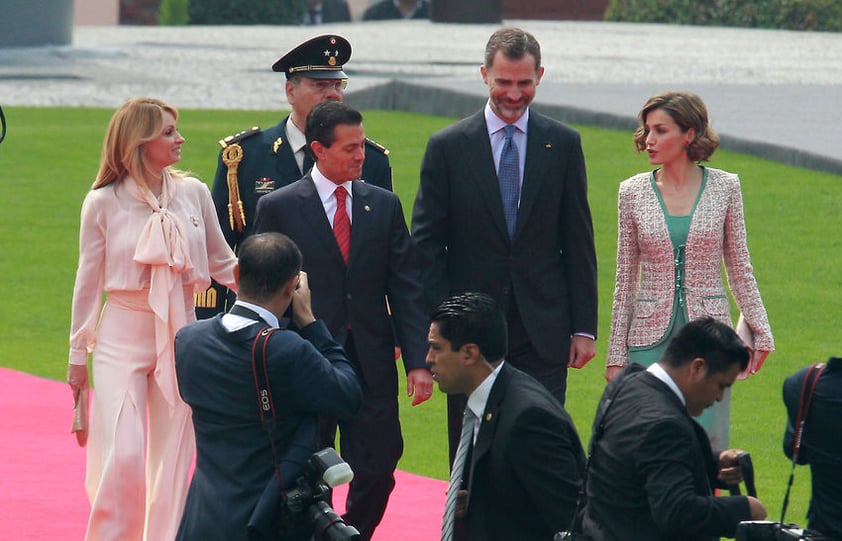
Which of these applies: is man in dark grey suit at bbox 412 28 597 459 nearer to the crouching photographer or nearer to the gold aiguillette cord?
the gold aiguillette cord

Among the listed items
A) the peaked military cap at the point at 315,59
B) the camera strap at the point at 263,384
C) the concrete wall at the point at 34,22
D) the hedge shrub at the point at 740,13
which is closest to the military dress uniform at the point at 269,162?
the peaked military cap at the point at 315,59

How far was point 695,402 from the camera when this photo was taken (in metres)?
5.02

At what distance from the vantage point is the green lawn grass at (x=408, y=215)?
9.34m

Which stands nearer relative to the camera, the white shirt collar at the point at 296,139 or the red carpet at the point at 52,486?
the white shirt collar at the point at 296,139

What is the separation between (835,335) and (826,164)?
5.43 metres

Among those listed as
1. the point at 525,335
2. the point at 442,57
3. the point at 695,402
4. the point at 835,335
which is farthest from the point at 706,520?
the point at 442,57

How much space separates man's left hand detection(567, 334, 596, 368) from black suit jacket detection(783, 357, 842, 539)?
176 cm

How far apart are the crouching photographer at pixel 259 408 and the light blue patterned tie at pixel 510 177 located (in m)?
1.73

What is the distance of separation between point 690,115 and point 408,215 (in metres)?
8.37

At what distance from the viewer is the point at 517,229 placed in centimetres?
670

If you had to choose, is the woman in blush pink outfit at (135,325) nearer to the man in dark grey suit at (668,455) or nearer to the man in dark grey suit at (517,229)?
the man in dark grey suit at (517,229)

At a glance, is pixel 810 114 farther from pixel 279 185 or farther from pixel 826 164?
pixel 279 185

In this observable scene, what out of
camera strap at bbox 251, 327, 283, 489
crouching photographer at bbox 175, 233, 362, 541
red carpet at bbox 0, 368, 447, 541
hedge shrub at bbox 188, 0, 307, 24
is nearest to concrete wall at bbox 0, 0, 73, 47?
hedge shrub at bbox 188, 0, 307, 24

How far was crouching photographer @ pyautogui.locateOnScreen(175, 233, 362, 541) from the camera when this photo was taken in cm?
498
